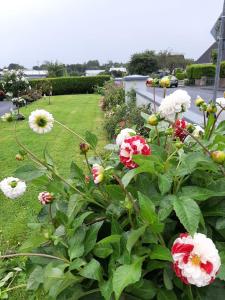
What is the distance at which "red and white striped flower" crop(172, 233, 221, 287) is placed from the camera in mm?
1053

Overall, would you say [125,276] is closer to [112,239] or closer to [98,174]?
[112,239]

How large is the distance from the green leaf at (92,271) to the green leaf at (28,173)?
1.29 feet

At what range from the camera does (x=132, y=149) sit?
1.38 meters

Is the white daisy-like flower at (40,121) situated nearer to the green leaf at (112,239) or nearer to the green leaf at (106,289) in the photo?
the green leaf at (112,239)

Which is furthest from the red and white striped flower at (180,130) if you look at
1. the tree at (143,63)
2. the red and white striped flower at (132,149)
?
the tree at (143,63)

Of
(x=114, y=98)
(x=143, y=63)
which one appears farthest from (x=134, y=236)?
(x=143, y=63)

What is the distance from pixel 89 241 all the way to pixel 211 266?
483 mm

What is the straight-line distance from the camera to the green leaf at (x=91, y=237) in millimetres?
1357

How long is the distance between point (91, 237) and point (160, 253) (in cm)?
28

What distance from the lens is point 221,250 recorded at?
1314 mm

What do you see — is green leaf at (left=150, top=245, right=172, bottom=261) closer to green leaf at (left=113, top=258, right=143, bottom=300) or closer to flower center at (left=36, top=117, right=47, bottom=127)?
green leaf at (left=113, top=258, right=143, bottom=300)

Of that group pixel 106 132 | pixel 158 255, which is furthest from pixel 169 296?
pixel 106 132

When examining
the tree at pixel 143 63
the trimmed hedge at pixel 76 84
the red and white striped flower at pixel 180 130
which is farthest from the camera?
the tree at pixel 143 63

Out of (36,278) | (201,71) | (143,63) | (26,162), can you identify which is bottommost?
(143,63)
